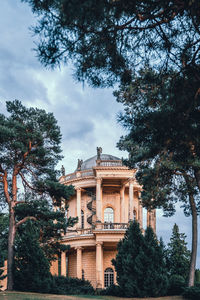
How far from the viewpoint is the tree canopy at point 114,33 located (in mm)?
9570

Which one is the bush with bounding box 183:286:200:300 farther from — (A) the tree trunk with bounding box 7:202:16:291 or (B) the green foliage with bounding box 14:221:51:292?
(A) the tree trunk with bounding box 7:202:16:291

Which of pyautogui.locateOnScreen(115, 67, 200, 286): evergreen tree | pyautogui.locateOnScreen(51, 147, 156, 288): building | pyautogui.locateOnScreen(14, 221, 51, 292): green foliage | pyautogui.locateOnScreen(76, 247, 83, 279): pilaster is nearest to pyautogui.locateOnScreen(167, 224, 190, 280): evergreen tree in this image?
pyautogui.locateOnScreen(51, 147, 156, 288): building

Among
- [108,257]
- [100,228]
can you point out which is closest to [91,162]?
[100,228]

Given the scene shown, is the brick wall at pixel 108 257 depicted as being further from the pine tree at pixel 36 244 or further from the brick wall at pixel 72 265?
the pine tree at pixel 36 244

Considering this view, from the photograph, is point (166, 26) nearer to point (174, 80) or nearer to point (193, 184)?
point (174, 80)

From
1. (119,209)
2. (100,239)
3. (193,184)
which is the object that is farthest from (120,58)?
(119,209)

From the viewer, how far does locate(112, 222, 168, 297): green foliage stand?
23453 millimetres

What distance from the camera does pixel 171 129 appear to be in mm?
11750

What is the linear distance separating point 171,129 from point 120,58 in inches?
102

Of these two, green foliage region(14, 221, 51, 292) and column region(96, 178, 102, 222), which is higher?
column region(96, 178, 102, 222)

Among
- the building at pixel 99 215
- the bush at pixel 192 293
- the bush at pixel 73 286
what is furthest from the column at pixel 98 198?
the bush at pixel 192 293

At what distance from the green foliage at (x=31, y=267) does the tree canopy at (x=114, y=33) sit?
14292mm

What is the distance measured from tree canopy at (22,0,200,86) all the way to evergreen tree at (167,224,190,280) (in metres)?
26.4

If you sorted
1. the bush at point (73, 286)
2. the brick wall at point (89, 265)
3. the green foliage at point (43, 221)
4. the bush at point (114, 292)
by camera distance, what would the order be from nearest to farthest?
1. the green foliage at point (43, 221)
2. the bush at point (114, 292)
3. the bush at point (73, 286)
4. the brick wall at point (89, 265)
